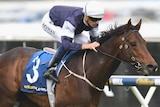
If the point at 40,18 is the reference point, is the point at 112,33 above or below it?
above

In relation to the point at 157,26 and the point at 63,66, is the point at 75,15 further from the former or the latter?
the point at 157,26

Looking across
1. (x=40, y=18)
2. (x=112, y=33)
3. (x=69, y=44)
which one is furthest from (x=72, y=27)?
(x=40, y=18)

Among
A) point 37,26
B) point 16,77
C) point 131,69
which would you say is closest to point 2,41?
point 37,26

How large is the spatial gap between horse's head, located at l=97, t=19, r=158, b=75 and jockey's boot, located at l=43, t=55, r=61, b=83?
62 cm

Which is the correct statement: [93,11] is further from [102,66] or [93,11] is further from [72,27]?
[102,66]

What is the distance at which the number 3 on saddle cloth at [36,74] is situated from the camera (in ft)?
17.7

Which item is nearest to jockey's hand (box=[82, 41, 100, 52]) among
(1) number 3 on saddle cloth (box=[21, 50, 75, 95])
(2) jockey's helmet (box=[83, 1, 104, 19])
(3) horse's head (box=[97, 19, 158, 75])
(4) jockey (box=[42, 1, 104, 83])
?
(4) jockey (box=[42, 1, 104, 83])

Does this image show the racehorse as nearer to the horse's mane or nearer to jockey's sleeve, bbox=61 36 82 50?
the horse's mane

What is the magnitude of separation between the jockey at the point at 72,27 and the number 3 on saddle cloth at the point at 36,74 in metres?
0.16

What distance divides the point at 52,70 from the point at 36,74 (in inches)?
11.3

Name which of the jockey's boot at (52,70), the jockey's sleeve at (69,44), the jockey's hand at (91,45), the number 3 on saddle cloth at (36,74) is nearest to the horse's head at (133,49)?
the jockey's hand at (91,45)

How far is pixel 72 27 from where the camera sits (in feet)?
16.5

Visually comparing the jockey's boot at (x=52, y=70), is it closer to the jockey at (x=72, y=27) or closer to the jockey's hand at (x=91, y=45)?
the jockey at (x=72, y=27)

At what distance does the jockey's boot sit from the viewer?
17.0 feet
